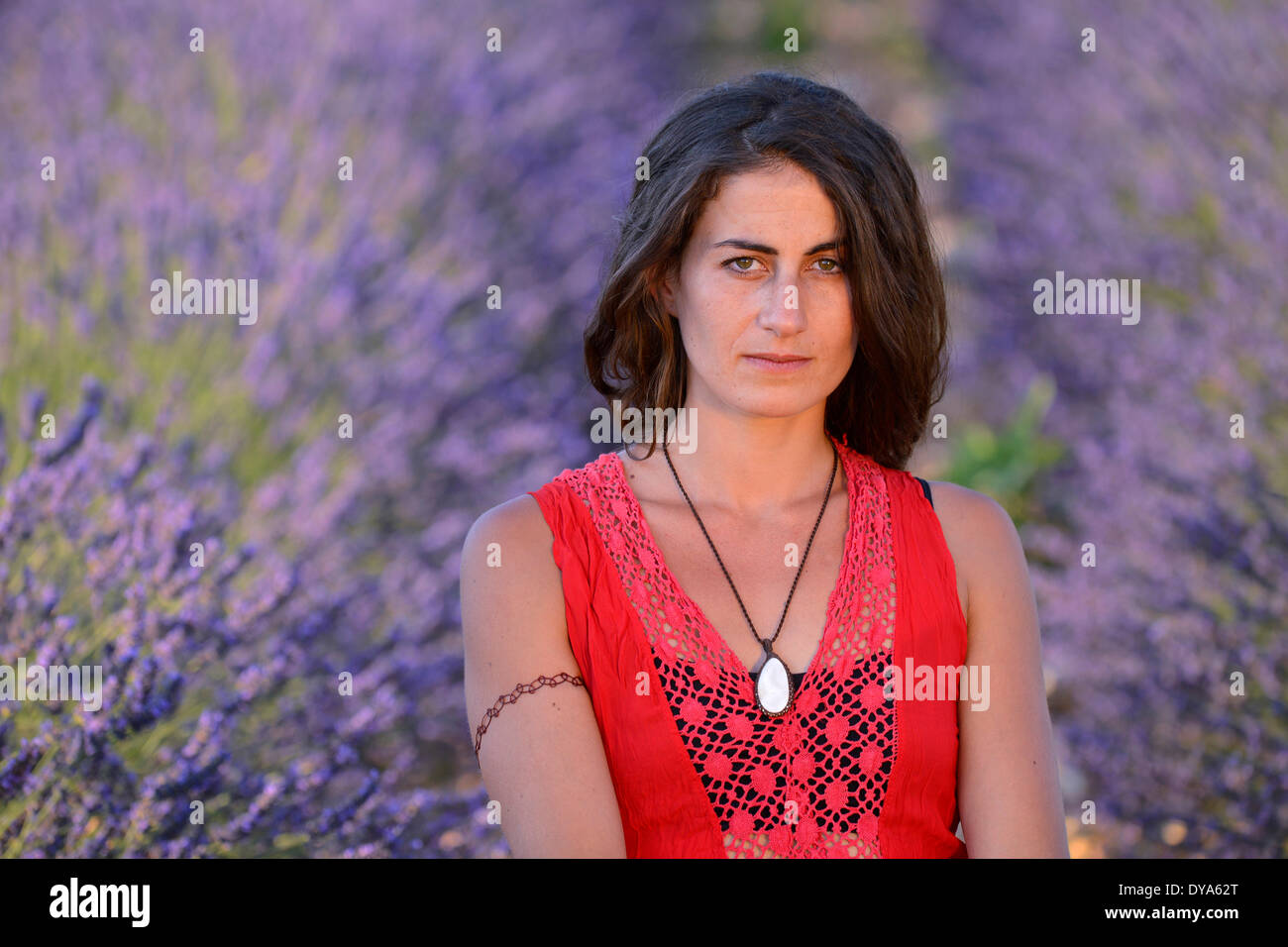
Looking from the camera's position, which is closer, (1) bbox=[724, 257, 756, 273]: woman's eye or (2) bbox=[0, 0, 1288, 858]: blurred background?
(1) bbox=[724, 257, 756, 273]: woman's eye

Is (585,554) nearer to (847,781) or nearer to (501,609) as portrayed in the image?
(501,609)

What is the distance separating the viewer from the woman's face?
178 centimetres

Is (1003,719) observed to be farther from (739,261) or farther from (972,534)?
(739,261)

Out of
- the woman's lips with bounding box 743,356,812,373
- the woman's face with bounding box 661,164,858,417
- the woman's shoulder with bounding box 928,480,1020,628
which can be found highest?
the woman's face with bounding box 661,164,858,417

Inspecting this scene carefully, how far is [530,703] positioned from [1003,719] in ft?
2.08

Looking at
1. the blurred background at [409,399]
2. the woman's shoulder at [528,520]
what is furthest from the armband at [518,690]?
the blurred background at [409,399]

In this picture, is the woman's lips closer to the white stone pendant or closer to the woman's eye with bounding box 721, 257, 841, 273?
the woman's eye with bounding box 721, 257, 841, 273

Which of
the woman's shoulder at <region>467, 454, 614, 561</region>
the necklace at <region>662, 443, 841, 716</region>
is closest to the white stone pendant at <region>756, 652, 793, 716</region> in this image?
the necklace at <region>662, 443, 841, 716</region>

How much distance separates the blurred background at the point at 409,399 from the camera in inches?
84.1

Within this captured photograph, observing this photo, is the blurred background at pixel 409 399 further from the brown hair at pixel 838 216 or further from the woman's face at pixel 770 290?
the woman's face at pixel 770 290

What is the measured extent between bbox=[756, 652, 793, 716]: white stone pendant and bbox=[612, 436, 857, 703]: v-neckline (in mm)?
11

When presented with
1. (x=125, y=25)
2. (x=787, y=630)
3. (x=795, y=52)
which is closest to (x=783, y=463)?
(x=787, y=630)

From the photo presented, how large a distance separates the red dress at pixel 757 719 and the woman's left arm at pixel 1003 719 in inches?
1.3

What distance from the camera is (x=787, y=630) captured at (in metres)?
1.81
